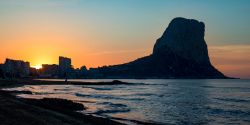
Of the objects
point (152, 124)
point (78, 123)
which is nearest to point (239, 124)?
point (152, 124)

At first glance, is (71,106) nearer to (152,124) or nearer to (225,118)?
(152,124)

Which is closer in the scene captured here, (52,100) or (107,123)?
(107,123)

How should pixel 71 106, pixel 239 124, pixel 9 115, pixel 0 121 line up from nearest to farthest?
pixel 0 121 → pixel 9 115 → pixel 239 124 → pixel 71 106

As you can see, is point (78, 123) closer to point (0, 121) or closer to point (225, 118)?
point (0, 121)

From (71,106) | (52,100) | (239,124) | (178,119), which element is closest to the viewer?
(239,124)

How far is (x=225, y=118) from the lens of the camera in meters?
44.6

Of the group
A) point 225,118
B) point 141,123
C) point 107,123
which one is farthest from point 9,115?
point 225,118

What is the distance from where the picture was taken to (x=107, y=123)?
3209 centimetres

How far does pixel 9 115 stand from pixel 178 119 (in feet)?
68.9

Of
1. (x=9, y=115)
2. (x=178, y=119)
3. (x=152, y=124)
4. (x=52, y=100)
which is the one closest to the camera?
(x=9, y=115)

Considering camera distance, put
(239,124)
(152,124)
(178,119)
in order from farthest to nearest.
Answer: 1. (178,119)
2. (239,124)
3. (152,124)

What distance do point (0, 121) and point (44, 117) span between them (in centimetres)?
485

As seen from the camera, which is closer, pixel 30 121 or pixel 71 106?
pixel 30 121

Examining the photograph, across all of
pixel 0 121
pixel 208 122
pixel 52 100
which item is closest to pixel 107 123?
pixel 0 121
